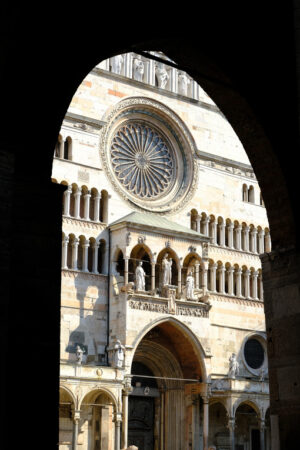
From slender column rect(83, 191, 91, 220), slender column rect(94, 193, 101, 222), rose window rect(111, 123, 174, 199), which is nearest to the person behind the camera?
slender column rect(83, 191, 91, 220)

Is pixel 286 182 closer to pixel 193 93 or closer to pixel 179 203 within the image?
pixel 179 203

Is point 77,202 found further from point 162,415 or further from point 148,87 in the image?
point 162,415

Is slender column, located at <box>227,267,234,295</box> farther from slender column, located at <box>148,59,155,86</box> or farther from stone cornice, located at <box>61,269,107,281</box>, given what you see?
slender column, located at <box>148,59,155,86</box>

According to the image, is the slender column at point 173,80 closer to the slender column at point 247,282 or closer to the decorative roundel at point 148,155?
the decorative roundel at point 148,155

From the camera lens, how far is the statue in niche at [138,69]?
36.5 m

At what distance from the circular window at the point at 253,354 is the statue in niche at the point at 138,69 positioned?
501 inches

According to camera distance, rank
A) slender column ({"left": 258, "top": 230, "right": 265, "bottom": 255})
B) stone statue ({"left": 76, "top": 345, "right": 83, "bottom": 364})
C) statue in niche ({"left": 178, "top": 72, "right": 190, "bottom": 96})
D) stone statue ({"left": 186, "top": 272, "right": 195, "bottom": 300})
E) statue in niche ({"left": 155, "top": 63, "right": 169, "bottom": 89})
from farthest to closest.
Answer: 1. slender column ({"left": 258, "top": 230, "right": 265, "bottom": 255})
2. statue in niche ({"left": 178, "top": 72, "right": 190, "bottom": 96})
3. statue in niche ({"left": 155, "top": 63, "right": 169, "bottom": 89})
4. stone statue ({"left": 186, "top": 272, "right": 195, "bottom": 300})
5. stone statue ({"left": 76, "top": 345, "right": 83, "bottom": 364})

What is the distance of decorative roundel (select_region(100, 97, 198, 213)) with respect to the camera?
3534 centimetres

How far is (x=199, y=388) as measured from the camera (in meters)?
35.0

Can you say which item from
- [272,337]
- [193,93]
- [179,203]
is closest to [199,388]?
[179,203]

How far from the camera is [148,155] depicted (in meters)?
36.7

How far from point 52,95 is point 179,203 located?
1133 inches

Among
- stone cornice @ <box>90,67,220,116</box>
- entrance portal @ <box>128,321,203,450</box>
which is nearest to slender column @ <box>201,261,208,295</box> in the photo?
entrance portal @ <box>128,321,203,450</box>

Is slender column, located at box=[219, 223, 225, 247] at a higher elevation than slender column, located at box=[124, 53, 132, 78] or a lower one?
lower
